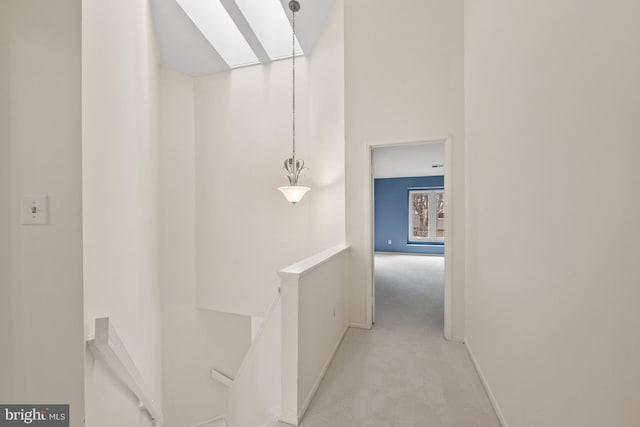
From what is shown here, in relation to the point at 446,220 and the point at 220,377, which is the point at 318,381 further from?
the point at 220,377

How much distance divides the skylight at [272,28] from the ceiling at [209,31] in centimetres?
1

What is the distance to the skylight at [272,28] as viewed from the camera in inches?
125

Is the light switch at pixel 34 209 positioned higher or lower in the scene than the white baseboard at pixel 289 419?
higher

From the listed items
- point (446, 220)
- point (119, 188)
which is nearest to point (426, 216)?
point (446, 220)

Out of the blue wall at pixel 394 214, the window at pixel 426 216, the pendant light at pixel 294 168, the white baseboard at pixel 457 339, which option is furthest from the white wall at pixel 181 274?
the window at pixel 426 216

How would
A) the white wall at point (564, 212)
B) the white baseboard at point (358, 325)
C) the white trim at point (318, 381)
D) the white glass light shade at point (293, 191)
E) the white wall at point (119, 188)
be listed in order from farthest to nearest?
the white glass light shade at point (293, 191)
the white baseboard at point (358, 325)
the white trim at point (318, 381)
the white wall at point (119, 188)
the white wall at point (564, 212)

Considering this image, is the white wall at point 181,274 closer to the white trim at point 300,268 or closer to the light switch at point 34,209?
the light switch at point 34,209

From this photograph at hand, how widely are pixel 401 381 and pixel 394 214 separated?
22.0 feet

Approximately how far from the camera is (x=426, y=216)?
810cm

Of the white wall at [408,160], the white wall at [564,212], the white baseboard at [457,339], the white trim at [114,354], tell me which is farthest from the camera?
the white wall at [408,160]

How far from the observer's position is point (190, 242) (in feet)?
13.1

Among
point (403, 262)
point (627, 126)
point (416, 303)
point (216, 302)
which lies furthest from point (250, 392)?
point (403, 262)

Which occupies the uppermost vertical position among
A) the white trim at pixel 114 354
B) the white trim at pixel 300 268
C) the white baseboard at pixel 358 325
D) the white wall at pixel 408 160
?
the white wall at pixel 408 160

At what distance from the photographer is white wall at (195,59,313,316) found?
360 cm
